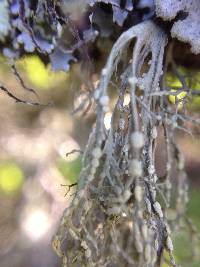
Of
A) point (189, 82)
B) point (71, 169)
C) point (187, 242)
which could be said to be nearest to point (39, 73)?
point (71, 169)

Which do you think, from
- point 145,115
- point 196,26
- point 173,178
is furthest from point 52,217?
point 196,26

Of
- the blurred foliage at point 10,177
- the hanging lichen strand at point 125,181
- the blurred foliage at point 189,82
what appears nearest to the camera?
the hanging lichen strand at point 125,181

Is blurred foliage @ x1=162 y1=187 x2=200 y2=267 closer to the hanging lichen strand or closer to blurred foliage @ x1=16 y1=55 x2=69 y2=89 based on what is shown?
the hanging lichen strand

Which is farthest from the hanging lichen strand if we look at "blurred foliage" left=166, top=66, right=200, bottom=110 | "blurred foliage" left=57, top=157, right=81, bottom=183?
"blurred foliage" left=57, top=157, right=81, bottom=183

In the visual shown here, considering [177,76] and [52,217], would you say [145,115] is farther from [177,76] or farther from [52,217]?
[52,217]

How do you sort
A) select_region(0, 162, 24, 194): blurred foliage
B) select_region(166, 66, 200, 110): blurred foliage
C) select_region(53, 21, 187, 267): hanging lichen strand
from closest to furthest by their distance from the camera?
select_region(53, 21, 187, 267): hanging lichen strand, select_region(166, 66, 200, 110): blurred foliage, select_region(0, 162, 24, 194): blurred foliage

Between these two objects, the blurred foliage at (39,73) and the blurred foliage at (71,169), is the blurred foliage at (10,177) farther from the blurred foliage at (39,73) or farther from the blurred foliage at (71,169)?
the blurred foliage at (39,73)

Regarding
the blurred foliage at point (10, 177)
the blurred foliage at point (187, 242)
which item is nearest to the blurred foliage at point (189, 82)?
the blurred foliage at point (187, 242)
